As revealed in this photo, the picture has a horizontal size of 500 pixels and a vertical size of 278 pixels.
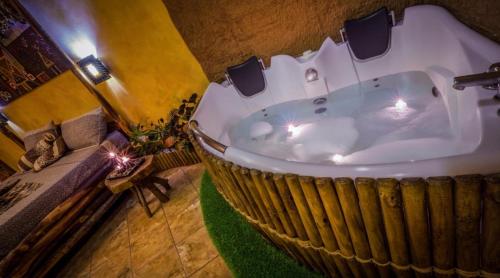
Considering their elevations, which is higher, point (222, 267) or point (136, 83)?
point (136, 83)

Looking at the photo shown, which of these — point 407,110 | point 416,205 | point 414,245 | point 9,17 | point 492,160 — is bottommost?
point 407,110

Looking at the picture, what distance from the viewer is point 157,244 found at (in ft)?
7.73

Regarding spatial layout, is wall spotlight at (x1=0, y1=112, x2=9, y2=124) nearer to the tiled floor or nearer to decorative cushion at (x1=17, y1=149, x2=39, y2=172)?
decorative cushion at (x1=17, y1=149, x2=39, y2=172)

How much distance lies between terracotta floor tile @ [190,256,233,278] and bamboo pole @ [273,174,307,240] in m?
0.76

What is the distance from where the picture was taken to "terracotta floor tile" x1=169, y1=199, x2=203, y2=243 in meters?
2.31

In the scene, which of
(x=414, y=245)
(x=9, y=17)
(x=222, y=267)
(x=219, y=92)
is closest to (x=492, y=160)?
(x=414, y=245)

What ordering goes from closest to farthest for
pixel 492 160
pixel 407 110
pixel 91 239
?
pixel 492 160, pixel 407 110, pixel 91 239

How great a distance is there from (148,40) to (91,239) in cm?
283

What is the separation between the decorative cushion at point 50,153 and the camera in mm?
3885

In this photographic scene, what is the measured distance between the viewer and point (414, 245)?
36.2 inches

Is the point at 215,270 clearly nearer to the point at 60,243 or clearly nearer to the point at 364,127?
the point at 364,127

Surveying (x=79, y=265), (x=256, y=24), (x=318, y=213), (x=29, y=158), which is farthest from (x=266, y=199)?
(x=29, y=158)

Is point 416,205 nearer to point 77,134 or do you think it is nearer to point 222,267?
point 222,267

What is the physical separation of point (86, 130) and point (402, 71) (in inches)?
182
